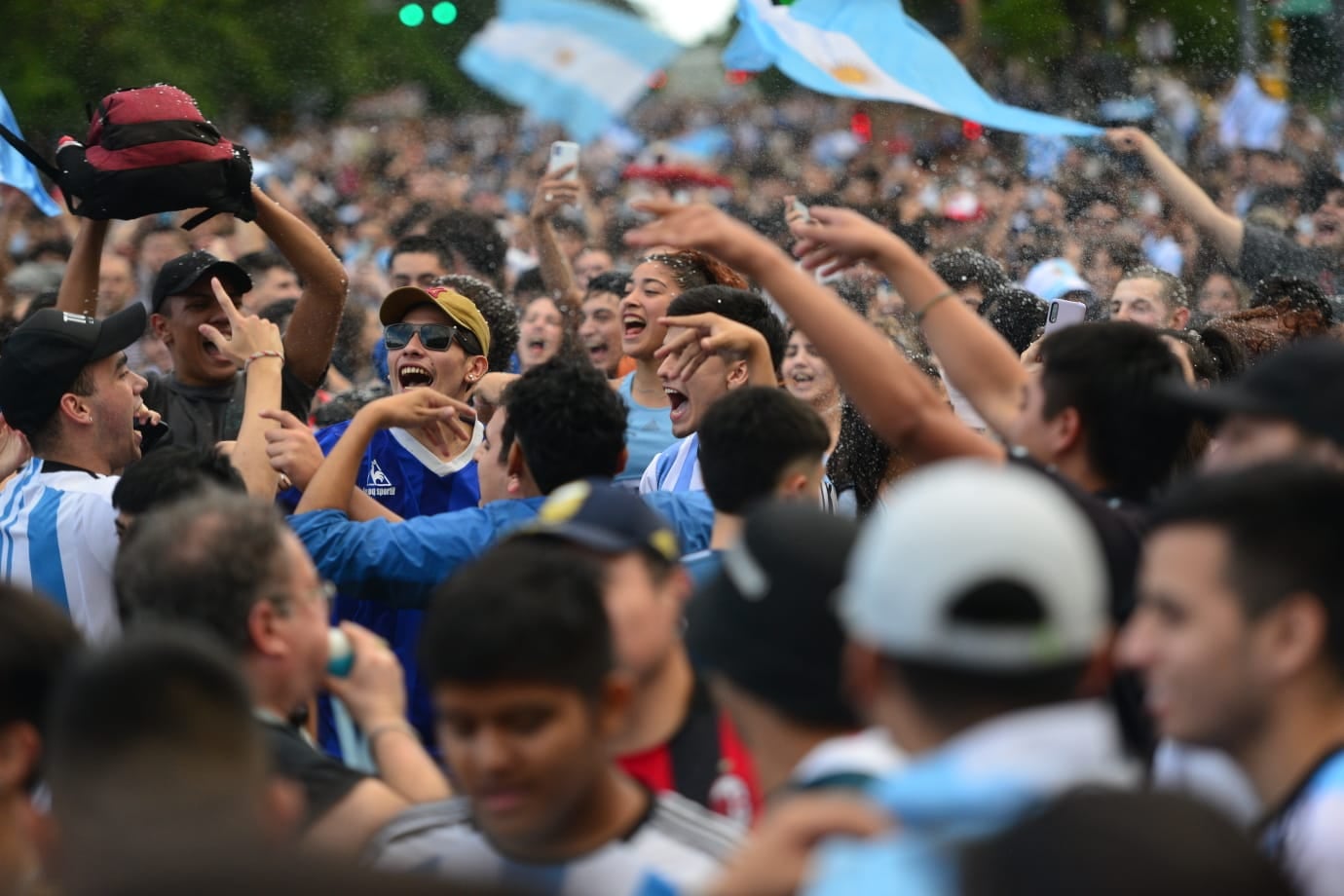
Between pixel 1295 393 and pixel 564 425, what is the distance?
1.85 metres

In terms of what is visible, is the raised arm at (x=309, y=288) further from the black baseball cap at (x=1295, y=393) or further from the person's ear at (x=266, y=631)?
the black baseball cap at (x=1295, y=393)

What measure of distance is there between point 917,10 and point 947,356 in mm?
19449

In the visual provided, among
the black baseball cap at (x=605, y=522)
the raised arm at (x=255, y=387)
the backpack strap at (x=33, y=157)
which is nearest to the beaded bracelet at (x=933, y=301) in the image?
the black baseball cap at (x=605, y=522)

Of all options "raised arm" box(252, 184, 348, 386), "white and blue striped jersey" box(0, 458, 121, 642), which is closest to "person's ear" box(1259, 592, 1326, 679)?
"white and blue striped jersey" box(0, 458, 121, 642)

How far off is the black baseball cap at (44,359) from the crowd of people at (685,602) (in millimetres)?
14

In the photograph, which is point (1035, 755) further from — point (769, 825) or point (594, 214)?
point (594, 214)

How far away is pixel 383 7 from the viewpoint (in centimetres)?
2628

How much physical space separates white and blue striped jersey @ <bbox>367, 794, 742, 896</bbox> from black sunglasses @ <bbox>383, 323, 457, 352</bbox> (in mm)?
3374

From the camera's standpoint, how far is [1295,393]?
3160 millimetres

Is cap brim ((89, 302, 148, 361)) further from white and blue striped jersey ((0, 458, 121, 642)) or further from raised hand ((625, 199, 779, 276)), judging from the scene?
raised hand ((625, 199, 779, 276))

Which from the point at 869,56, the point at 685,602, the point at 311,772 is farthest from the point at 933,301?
the point at 869,56

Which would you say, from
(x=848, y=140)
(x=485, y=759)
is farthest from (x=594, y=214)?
(x=485, y=759)

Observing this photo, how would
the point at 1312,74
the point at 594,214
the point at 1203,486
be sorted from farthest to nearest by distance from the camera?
1. the point at 594,214
2. the point at 1312,74
3. the point at 1203,486

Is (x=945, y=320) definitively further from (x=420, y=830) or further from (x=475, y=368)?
(x=475, y=368)
